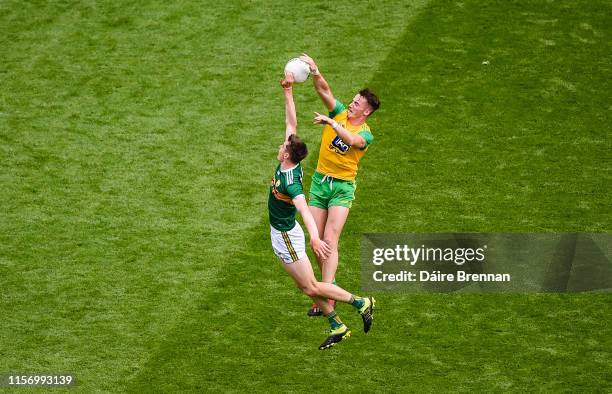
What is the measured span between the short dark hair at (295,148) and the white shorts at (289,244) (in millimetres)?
960

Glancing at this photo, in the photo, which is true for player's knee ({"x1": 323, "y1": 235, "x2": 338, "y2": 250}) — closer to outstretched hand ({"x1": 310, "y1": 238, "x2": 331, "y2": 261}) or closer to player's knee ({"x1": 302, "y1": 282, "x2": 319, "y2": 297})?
player's knee ({"x1": 302, "y1": 282, "x2": 319, "y2": 297})

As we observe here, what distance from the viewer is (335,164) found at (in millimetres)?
14109

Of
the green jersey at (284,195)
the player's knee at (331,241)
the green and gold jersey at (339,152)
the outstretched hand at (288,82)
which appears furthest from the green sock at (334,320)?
the outstretched hand at (288,82)

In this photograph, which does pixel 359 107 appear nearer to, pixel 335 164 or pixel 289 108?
pixel 335 164

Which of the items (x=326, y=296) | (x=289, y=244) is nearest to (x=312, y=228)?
(x=289, y=244)

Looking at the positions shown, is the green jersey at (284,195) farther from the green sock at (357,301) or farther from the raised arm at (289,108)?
the green sock at (357,301)

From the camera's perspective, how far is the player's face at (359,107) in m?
13.8

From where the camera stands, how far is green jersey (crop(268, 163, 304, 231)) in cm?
1291

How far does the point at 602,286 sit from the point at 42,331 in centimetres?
770

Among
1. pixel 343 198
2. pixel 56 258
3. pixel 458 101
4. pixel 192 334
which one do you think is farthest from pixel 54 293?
pixel 458 101

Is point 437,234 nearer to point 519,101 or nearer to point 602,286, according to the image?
point 602,286

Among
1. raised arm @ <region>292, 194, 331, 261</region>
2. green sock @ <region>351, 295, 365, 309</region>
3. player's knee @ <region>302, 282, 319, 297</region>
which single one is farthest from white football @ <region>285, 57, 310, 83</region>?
green sock @ <region>351, 295, 365, 309</region>

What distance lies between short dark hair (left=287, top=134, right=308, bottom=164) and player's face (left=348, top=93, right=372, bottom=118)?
123 cm

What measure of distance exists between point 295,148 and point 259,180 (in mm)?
5168
